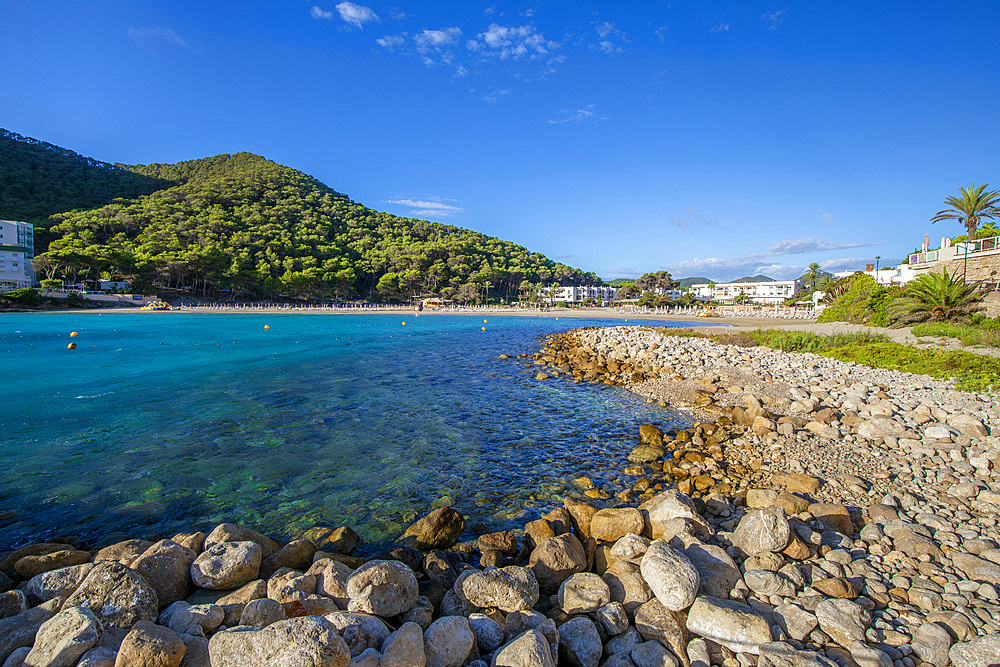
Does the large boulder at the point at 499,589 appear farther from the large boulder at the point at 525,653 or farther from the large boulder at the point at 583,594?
the large boulder at the point at 525,653

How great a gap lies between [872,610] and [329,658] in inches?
162

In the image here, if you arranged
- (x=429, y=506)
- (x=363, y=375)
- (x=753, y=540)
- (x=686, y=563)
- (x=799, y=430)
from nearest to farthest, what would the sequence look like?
(x=686, y=563) < (x=753, y=540) < (x=429, y=506) < (x=799, y=430) < (x=363, y=375)

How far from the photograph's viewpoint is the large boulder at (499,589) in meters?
3.57

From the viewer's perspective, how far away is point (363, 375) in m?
16.7

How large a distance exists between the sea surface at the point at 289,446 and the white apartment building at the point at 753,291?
328ft

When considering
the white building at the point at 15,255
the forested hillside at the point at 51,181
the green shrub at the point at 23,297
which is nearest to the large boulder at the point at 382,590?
the green shrub at the point at 23,297

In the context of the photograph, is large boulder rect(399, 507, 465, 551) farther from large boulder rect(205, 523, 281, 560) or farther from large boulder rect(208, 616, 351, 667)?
large boulder rect(208, 616, 351, 667)

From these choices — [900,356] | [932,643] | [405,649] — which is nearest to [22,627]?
[405,649]

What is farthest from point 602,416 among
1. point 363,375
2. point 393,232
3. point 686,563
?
point 393,232

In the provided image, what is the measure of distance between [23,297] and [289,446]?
71440 mm

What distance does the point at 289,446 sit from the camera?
850cm

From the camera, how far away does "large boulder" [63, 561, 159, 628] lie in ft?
10.3

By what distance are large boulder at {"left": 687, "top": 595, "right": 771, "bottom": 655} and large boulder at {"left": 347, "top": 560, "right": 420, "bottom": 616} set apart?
2.24 metres

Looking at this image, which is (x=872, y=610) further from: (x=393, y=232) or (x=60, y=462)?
(x=393, y=232)
